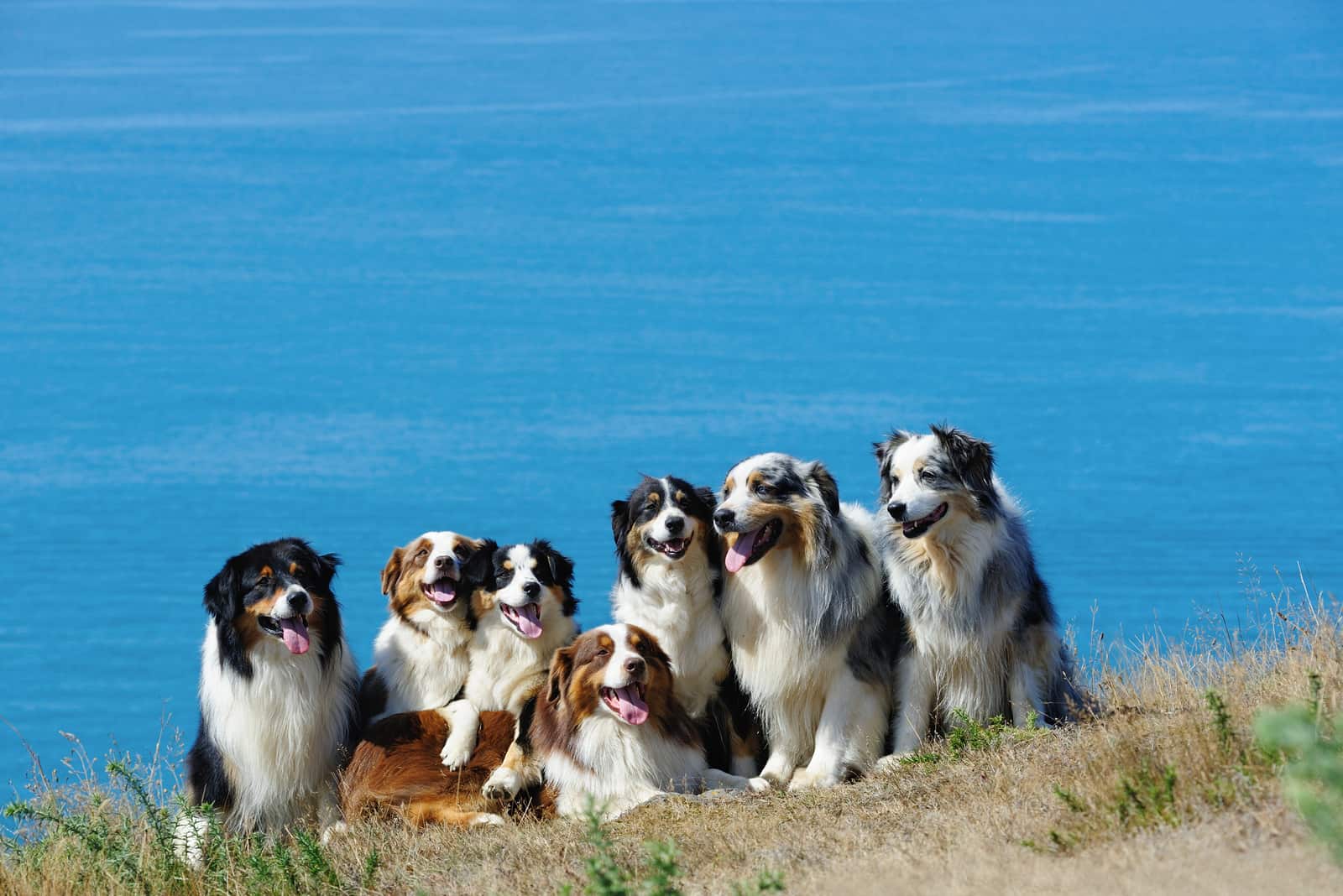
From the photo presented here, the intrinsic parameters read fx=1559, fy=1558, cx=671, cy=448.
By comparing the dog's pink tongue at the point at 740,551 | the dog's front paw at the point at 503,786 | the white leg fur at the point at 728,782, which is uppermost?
the dog's pink tongue at the point at 740,551

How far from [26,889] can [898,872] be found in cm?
375

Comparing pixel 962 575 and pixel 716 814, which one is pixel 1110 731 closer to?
pixel 962 575

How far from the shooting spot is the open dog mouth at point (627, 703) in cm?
720

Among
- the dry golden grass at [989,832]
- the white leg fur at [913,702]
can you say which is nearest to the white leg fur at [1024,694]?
the dry golden grass at [989,832]

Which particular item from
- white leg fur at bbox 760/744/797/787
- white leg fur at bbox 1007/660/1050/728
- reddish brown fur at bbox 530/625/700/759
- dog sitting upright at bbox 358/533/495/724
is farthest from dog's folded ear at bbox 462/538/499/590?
white leg fur at bbox 1007/660/1050/728

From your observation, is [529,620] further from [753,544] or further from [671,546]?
[753,544]

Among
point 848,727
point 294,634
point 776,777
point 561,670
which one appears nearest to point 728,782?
point 776,777

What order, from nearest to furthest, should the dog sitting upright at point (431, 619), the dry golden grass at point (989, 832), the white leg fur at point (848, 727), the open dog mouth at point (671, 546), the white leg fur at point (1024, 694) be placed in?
the dry golden grass at point (989, 832) < the open dog mouth at point (671, 546) < the white leg fur at point (1024, 694) < the white leg fur at point (848, 727) < the dog sitting upright at point (431, 619)

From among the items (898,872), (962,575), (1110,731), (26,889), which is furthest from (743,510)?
(26,889)

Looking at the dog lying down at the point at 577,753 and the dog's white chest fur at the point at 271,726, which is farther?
the dog's white chest fur at the point at 271,726

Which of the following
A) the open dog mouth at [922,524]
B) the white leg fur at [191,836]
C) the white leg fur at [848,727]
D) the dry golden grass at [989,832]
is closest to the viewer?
the dry golden grass at [989,832]

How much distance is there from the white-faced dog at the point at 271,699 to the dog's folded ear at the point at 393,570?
43 cm

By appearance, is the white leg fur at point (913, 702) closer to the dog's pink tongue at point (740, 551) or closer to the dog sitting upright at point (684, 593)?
the dog sitting upright at point (684, 593)

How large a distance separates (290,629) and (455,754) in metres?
0.98
